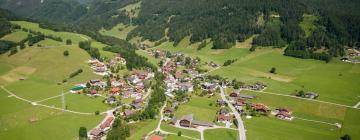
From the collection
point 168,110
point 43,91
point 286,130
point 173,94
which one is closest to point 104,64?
point 43,91

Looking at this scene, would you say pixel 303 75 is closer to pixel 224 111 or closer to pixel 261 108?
pixel 261 108

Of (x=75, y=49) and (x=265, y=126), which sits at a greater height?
(x=75, y=49)

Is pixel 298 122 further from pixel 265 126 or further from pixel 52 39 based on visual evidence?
pixel 52 39

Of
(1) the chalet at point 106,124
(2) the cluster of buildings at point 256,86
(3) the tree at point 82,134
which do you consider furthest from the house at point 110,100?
(2) the cluster of buildings at point 256,86

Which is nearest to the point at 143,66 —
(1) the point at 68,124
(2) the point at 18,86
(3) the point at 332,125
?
(2) the point at 18,86

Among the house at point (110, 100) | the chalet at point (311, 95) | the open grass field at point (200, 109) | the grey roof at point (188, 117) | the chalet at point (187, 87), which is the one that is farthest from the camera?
the chalet at point (187, 87)

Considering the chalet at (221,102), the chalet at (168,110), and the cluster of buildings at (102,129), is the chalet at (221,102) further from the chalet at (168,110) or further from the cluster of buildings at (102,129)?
the cluster of buildings at (102,129)

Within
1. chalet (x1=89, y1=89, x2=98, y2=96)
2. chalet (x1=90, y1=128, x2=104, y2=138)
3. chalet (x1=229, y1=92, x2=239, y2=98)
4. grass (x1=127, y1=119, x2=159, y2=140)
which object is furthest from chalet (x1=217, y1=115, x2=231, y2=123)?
chalet (x1=89, y1=89, x2=98, y2=96)
